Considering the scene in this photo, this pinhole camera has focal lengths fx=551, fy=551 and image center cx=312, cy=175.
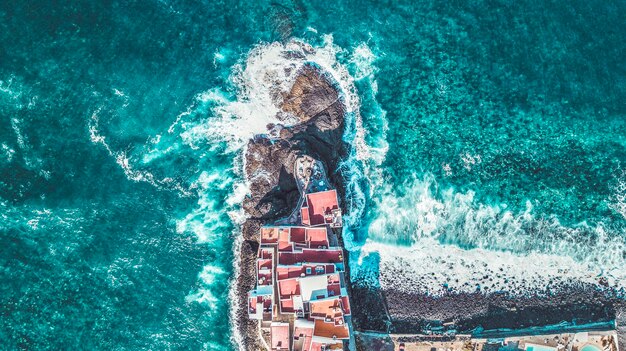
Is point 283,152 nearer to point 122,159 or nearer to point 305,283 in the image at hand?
point 305,283

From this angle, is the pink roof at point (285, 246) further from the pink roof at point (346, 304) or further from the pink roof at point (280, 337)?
the pink roof at point (280, 337)

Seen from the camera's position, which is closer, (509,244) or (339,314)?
(339,314)

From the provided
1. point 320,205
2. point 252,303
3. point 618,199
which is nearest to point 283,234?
point 320,205

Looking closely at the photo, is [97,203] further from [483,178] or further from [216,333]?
[483,178]

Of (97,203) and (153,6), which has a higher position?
(153,6)

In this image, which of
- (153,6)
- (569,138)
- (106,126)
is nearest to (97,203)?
(106,126)

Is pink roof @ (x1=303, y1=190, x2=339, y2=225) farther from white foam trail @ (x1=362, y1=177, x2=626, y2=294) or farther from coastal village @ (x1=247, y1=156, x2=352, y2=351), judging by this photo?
white foam trail @ (x1=362, y1=177, x2=626, y2=294)

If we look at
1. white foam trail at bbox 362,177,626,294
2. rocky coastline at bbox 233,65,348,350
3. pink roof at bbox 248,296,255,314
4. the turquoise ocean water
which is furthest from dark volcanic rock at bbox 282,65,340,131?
pink roof at bbox 248,296,255,314

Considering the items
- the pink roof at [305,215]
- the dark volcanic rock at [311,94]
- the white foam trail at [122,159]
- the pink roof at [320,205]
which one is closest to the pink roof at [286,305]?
the pink roof at [305,215]
